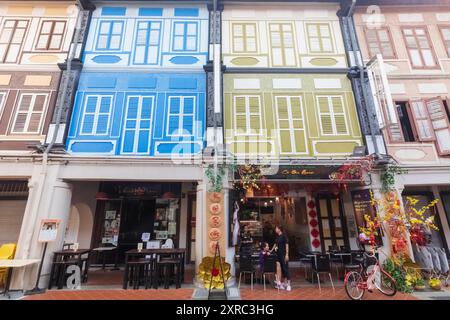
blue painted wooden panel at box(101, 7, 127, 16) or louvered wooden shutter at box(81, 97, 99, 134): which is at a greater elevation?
blue painted wooden panel at box(101, 7, 127, 16)

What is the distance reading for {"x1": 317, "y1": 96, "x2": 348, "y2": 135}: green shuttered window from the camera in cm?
895

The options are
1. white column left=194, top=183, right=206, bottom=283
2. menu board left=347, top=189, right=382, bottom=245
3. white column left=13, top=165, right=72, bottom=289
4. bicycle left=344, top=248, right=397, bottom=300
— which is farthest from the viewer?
menu board left=347, top=189, right=382, bottom=245

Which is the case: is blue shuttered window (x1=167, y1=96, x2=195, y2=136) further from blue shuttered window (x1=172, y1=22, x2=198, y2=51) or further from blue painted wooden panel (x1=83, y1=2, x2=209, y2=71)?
blue shuttered window (x1=172, y1=22, x2=198, y2=51)

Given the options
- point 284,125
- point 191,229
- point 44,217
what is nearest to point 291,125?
point 284,125

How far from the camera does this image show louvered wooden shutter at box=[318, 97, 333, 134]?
8.95 meters

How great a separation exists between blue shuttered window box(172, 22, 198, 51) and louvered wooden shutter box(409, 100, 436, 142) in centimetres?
901

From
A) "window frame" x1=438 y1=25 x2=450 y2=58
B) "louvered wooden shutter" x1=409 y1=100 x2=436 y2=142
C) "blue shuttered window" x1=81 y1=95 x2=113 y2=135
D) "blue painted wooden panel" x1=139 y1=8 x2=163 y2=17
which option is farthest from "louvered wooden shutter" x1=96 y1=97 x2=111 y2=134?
"window frame" x1=438 y1=25 x2=450 y2=58

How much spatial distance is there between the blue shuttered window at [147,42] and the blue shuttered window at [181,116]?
2.12 m

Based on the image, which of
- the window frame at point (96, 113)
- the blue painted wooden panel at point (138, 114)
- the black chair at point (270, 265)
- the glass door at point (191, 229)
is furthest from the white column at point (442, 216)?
the window frame at point (96, 113)

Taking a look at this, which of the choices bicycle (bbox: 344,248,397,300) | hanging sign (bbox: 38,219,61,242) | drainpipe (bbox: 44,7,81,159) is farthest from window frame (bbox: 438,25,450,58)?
hanging sign (bbox: 38,219,61,242)

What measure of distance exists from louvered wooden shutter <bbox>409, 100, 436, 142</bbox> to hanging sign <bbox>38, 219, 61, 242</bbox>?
12.9 meters

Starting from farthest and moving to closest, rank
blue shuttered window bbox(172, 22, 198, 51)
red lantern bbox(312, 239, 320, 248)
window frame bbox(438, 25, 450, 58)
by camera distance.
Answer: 1. red lantern bbox(312, 239, 320, 248)
2. window frame bbox(438, 25, 450, 58)
3. blue shuttered window bbox(172, 22, 198, 51)

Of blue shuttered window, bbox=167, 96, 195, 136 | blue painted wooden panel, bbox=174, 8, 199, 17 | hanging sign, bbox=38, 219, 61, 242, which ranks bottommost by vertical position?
hanging sign, bbox=38, 219, 61, 242

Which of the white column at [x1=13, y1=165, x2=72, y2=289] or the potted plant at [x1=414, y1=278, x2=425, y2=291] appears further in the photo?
the white column at [x1=13, y1=165, x2=72, y2=289]
